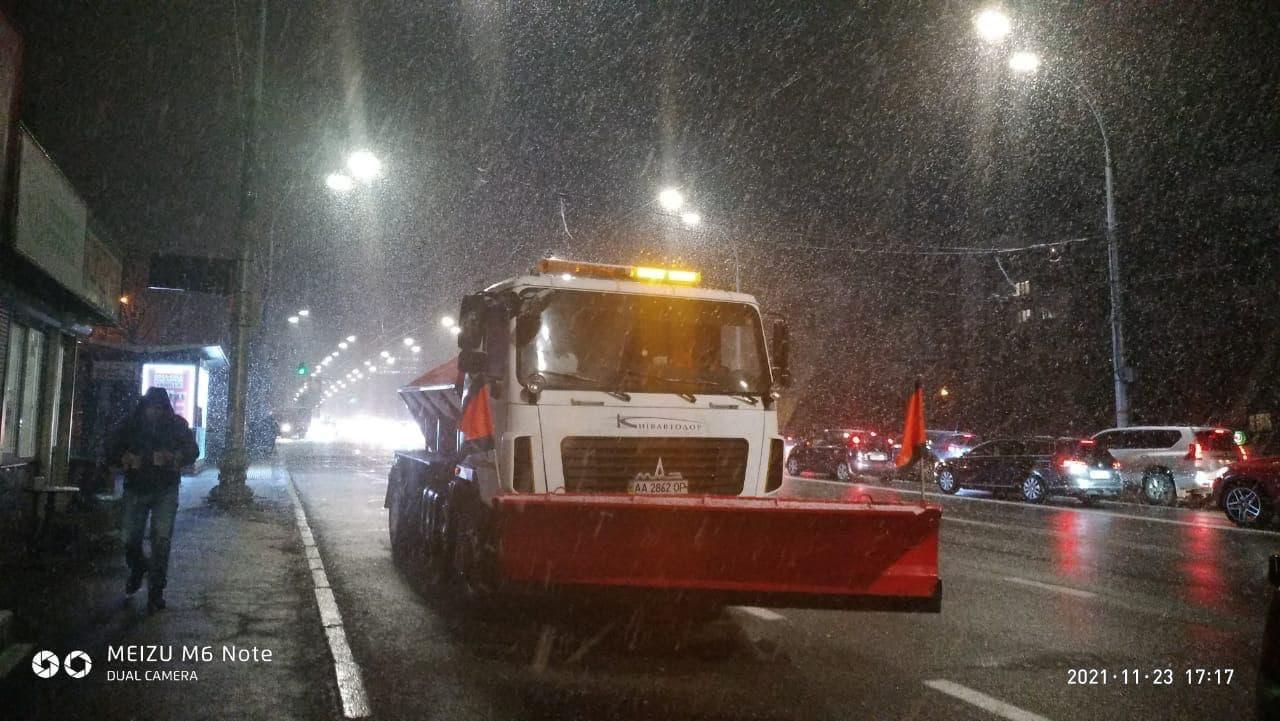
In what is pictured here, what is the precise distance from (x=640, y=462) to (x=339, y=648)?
8.05 feet

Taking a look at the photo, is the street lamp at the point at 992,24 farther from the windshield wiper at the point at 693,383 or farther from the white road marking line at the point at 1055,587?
the windshield wiper at the point at 693,383

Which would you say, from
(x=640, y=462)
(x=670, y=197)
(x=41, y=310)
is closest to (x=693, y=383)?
(x=640, y=462)

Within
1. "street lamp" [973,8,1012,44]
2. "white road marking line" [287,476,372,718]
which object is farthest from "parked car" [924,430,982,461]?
"white road marking line" [287,476,372,718]

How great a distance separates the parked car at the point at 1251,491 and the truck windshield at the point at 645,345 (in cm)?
1179

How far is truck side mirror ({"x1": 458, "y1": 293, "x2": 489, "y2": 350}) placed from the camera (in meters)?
7.68

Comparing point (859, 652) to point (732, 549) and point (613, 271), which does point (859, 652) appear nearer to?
point (732, 549)

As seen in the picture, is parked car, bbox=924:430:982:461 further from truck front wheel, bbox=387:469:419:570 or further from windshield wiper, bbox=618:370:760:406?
windshield wiper, bbox=618:370:760:406

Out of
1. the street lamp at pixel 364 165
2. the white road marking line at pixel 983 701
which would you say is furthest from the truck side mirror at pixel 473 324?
the street lamp at pixel 364 165

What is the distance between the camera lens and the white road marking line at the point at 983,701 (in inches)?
207

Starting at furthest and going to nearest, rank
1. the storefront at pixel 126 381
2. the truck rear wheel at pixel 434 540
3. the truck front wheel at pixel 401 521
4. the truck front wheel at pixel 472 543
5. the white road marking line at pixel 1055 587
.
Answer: the storefront at pixel 126 381
the truck front wheel at pixel 401 521
the white road marking line at pixel 1055 587
the truck rear wheel at pixel 434 540
the truck front wheel at pixel 472 543

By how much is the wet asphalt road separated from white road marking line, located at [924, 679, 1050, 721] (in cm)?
1

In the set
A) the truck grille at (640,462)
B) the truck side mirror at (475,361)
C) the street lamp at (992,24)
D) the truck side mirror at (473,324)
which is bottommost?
the truck grille at (640,462)

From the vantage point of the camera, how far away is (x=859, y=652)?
6875 millimetres

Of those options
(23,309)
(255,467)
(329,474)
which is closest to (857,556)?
(23,309)
